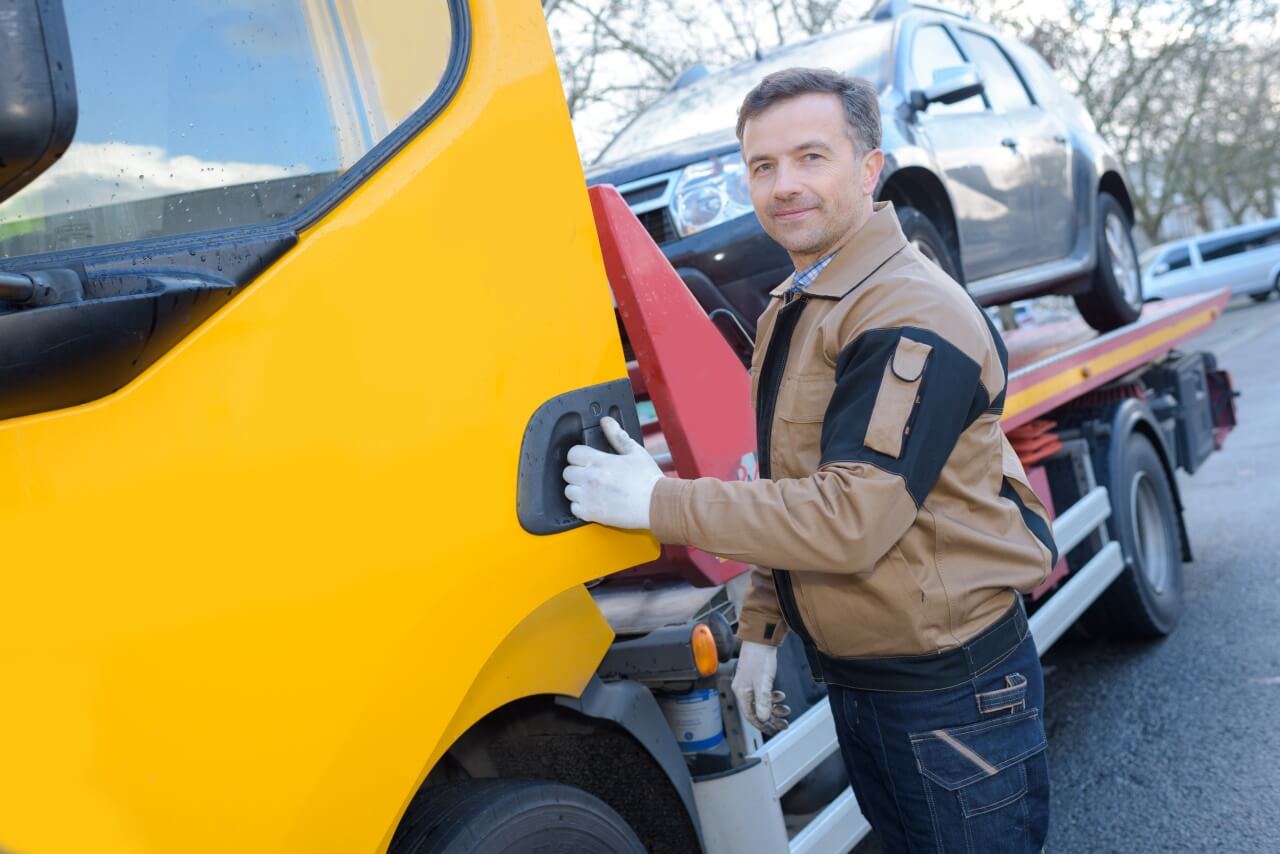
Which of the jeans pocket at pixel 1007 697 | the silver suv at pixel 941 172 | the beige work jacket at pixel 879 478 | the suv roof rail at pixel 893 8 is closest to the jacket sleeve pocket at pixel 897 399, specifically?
the beige work jacket at pixel 879 478

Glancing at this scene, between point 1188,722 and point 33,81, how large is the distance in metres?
4.28

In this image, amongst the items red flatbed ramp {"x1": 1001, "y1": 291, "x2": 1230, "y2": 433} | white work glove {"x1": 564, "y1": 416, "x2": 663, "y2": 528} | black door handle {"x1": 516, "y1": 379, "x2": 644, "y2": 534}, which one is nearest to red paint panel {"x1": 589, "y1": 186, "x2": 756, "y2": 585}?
black door handle {"x1": 516, "y1": 379, "x2": 644, "y2": 534}

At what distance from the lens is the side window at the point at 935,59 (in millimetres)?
4875

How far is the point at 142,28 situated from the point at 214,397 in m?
0.50

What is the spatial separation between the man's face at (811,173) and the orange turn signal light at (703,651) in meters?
0.78

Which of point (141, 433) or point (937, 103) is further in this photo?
point (937, 103)

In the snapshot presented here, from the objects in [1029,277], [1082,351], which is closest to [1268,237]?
[1029,277]

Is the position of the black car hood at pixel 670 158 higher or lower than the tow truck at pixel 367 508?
higher

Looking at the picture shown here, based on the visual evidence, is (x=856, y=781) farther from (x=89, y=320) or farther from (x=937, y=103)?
(x=937, y=103)

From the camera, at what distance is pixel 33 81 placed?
1007 mm

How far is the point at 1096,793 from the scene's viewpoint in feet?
12.6

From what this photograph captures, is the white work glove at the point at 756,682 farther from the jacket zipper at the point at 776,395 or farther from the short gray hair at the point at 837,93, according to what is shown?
the short gray hair at the point at 837,93

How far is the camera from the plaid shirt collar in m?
1.98

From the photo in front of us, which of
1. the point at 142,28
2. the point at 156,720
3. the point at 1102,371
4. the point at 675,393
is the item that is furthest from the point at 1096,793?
the point at 142,28
